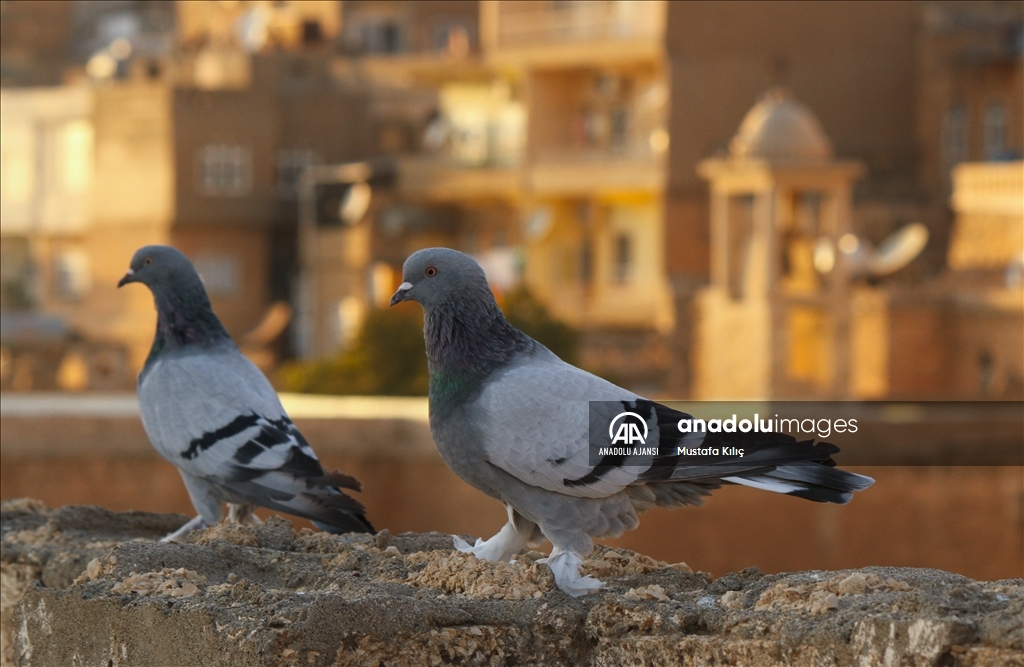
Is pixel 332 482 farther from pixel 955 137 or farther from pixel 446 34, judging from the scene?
pixel 446 34

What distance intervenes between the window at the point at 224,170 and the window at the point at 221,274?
1280 mm

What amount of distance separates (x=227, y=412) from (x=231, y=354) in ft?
1.18

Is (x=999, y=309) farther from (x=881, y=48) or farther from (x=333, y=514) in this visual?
(x=333, y=514)

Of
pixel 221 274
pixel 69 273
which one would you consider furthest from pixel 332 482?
pixel 69 273

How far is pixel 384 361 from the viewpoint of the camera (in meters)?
23.6

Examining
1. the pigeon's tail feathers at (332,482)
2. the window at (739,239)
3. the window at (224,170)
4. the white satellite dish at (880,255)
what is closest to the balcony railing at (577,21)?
the window at (739,239)

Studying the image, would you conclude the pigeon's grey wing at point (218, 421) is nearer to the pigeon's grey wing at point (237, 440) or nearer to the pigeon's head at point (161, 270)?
the pigeon's grey wing at point (237, 440)

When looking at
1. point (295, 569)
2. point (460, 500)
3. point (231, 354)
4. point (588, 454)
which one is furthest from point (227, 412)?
point (460, 500)

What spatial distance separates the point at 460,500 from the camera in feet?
59.5

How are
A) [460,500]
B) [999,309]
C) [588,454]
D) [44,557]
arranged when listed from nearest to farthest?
[588,454] < [44,557] < [460,500] < [999,309]

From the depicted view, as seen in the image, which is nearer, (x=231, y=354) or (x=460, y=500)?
(x=231, y=354)

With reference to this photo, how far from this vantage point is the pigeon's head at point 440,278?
4715 millimetres

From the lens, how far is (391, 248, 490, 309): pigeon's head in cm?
471

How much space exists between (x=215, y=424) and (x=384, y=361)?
18.0 meters
